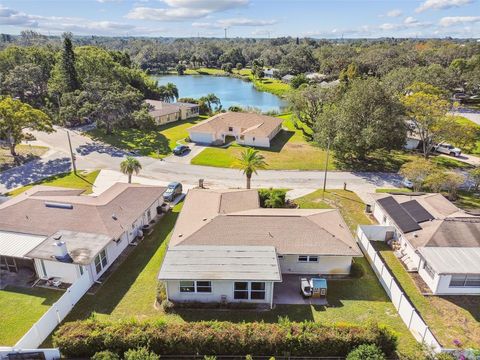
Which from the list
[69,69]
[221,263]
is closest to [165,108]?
[69,69]

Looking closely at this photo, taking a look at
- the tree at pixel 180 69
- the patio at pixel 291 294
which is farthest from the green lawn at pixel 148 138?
the tree at pixel 180 69

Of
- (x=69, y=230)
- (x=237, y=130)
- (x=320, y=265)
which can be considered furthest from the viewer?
(x=237, y=130)

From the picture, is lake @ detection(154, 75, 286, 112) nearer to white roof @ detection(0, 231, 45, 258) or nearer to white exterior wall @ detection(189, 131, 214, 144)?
white exterior wall @ detection(189, 131, 214, 144)

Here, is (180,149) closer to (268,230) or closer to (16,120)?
(16,120)

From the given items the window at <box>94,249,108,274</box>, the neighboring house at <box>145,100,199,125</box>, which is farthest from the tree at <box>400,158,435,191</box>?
the neighboring house at <box>145,100,199,125</box>

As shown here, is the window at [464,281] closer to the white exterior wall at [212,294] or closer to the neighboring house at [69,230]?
the white exterior wall at [212,294]

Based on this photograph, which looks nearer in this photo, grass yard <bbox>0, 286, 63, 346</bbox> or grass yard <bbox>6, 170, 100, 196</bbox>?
grass yard <bbox>0, 286, 63, 346</bbox>
